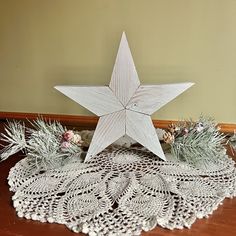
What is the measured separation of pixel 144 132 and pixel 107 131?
2.9 inches

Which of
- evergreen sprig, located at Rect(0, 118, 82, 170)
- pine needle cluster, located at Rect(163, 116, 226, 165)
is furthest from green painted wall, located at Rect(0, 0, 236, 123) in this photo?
evergreen sprig, located at Rect(0, 118, 82, 170)

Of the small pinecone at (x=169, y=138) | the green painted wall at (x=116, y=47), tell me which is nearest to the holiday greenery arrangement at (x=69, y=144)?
the small pinecone at (x=169, y=138)

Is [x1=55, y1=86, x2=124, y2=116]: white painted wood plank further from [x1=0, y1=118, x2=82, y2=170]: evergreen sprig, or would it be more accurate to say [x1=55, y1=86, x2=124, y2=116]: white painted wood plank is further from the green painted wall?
the green painted wall

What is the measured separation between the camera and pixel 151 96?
648mm

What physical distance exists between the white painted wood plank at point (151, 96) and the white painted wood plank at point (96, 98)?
3cm

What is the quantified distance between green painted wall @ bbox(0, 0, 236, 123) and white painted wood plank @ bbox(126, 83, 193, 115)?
0.78 ft

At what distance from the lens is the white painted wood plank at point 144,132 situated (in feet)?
2.12

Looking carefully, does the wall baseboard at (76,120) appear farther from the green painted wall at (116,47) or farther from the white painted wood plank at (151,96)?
the white painted wood plank at (151,96)

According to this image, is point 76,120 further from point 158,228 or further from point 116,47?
point 158,228

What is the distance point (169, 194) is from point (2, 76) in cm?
76

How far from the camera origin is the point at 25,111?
41.9 inches

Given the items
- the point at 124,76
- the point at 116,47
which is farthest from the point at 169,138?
the point at 116,47

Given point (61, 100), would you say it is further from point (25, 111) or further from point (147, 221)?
point (147, 221)

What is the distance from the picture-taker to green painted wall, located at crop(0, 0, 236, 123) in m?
0.83
